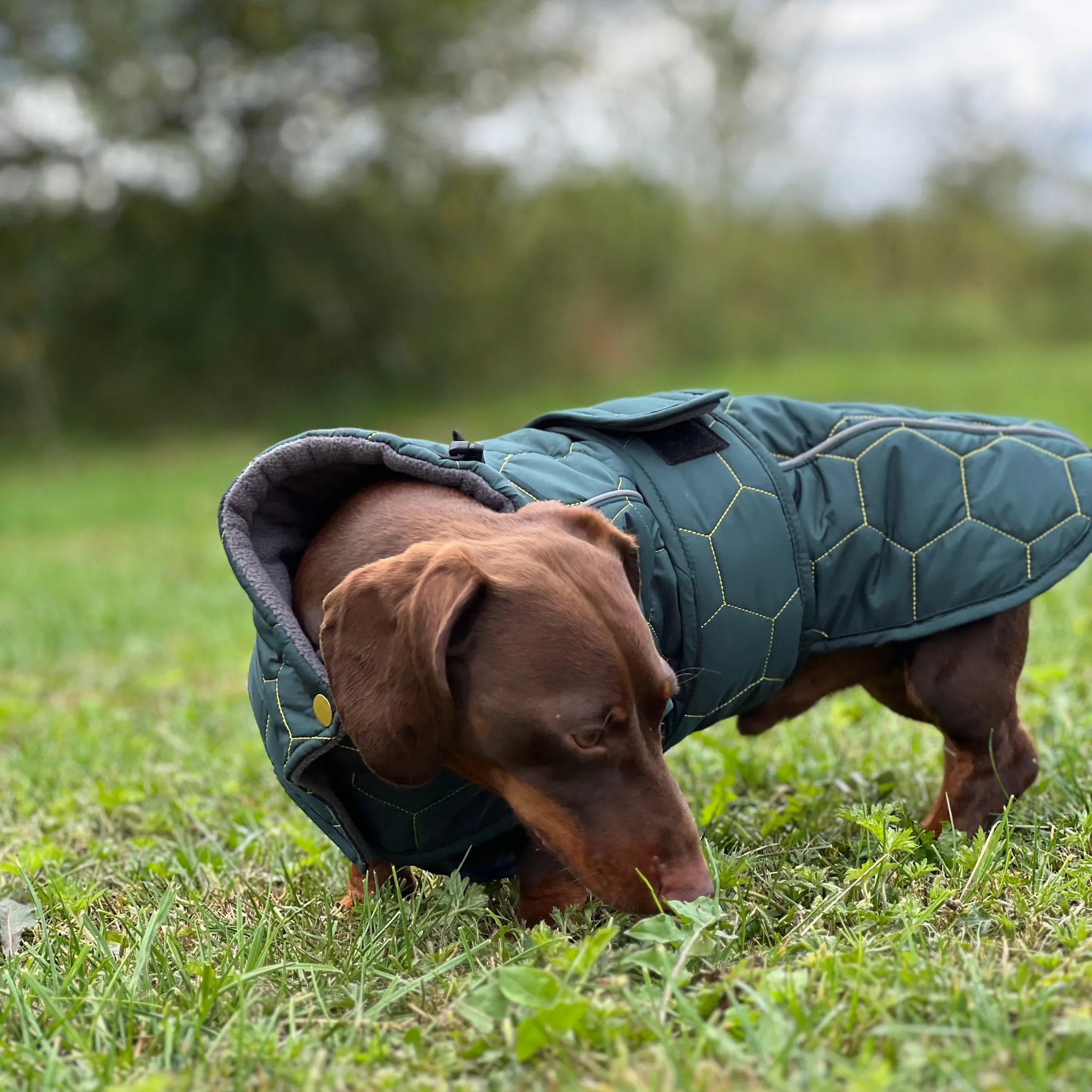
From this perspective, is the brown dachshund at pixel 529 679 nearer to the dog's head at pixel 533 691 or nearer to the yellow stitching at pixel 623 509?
the dog's head at pixel 533 691

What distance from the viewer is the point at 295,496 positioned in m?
2.34

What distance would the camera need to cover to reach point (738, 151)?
19891mm

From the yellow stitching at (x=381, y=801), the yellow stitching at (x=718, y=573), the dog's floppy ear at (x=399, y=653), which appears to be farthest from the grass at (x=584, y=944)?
the yellow stitching at (x=718, y=573)

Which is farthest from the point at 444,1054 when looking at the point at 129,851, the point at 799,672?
the point at 129,851

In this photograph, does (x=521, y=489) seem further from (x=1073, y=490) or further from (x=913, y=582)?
(x=1073, y=490)

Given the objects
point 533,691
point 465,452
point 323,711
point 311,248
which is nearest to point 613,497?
point 465,452

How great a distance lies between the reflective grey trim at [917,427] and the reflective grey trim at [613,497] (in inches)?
14.2

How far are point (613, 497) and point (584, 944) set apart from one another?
0.81m

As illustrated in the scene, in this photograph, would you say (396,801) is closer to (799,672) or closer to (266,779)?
(799,672)

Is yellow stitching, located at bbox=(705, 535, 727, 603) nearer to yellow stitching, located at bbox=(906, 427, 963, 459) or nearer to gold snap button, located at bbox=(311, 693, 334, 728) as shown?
→ yellow stitching, located at bbox=(906, 427, 963, 459)

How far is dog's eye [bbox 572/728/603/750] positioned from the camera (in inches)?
74.0

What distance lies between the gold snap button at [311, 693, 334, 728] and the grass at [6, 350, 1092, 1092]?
1.26 feet

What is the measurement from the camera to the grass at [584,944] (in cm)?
165

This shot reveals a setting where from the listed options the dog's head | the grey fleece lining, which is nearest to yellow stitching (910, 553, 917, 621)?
the dog's head
